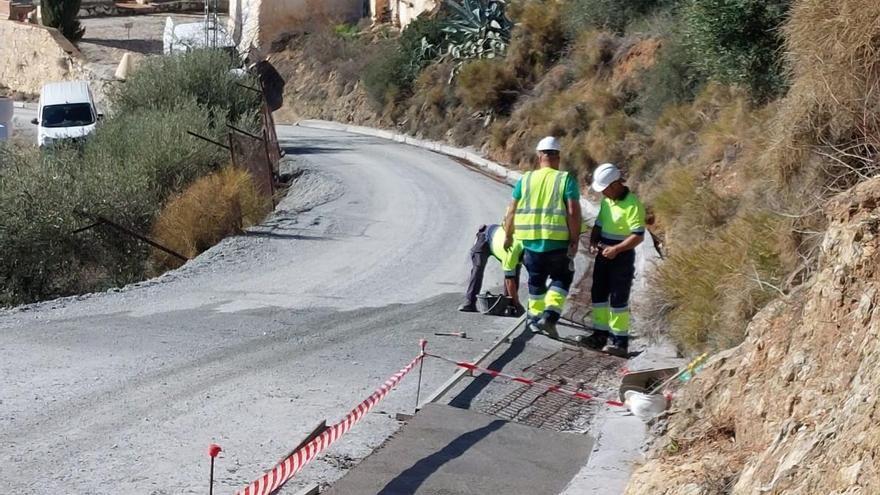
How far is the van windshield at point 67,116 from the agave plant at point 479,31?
11.8 metres

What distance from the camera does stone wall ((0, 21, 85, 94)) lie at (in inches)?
2165

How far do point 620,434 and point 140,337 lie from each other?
5314mm

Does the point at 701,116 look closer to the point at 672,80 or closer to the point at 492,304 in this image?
the point at 672,80

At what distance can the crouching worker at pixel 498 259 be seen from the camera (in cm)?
1162

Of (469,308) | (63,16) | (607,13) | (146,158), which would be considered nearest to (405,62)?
(607,13)

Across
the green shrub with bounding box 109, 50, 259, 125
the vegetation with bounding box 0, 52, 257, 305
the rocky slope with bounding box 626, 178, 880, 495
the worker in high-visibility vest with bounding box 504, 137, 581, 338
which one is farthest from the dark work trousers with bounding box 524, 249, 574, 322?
the green shrub with bounding box 109, 50, 259, 125

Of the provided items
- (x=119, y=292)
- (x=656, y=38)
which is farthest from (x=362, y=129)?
(x=119, y=292)

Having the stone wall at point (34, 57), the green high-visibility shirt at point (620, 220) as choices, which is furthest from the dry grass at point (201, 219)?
the stone wall at point (34, 57)

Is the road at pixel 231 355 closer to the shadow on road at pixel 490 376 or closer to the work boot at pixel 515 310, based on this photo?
the work boot at pixel 515 310

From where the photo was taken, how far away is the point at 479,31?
128 ft

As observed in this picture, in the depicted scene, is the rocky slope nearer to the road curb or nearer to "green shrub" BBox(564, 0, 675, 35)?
the road curb

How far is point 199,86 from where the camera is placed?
32.2 m

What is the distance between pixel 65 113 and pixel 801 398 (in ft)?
97.1

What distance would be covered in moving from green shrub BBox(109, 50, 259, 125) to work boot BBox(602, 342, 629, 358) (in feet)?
69.9
